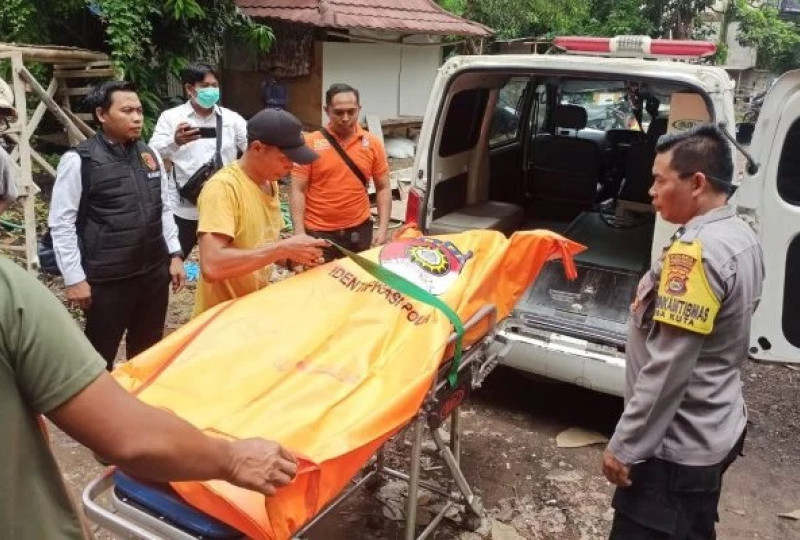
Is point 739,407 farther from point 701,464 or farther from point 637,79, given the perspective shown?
point 637,79

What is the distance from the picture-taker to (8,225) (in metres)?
6.71

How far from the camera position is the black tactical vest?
318 cm

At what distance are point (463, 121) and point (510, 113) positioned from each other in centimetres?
106

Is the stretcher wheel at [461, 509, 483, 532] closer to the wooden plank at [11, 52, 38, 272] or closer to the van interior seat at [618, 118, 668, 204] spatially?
the van interior seat at [618, 118, 668, 204]

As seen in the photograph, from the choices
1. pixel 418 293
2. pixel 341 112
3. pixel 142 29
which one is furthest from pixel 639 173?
pixel 142 29

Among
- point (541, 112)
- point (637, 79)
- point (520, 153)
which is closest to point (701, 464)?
point (637, 79)

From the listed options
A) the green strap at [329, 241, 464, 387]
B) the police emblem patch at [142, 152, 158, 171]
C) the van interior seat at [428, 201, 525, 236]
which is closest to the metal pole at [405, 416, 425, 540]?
the green strap at [329, 241, 464, 387]

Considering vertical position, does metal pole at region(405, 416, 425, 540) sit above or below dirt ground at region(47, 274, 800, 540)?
above

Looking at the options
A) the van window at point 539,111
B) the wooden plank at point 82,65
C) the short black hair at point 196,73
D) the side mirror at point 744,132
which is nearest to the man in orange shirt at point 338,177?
the short black hair at point 196,73

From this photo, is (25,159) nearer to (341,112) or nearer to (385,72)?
(341,112)

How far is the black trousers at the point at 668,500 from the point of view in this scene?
212 centimetres

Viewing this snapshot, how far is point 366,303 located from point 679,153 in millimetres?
1126

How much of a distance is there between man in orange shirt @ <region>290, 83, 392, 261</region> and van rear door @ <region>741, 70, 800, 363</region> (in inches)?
80.9

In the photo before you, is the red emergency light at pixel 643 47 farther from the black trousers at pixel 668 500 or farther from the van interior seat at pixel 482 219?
the black trousers at pixel 668 500
